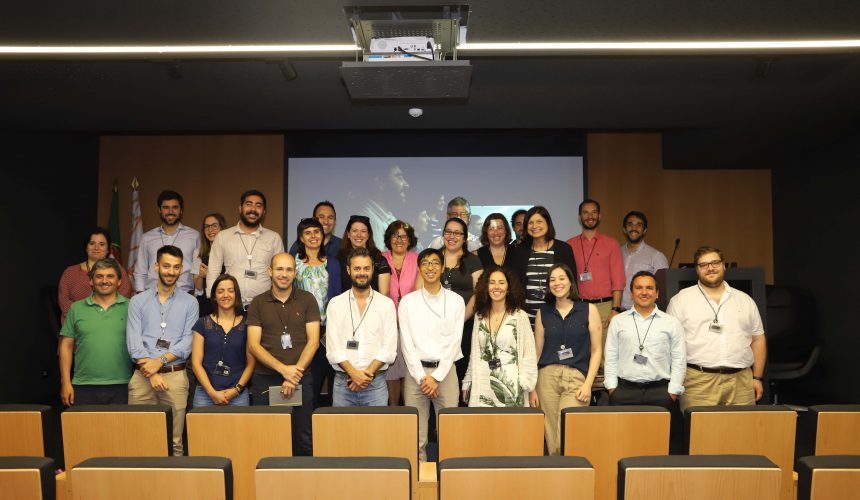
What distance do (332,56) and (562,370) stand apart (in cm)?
247

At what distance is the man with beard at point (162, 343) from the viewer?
3.99 meters

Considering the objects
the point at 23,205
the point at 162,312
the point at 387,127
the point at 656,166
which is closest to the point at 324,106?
the point at 387,127

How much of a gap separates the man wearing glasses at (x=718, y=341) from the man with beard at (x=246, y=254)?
279 cm

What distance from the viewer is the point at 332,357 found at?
13.3ft

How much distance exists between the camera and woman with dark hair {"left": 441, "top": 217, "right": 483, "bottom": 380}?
4562mm

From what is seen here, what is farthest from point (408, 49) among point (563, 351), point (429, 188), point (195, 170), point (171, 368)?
point (195, 170)

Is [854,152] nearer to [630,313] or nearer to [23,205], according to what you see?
[630,313]

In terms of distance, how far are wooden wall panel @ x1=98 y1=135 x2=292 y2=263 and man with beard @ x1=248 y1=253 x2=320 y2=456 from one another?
376 cm

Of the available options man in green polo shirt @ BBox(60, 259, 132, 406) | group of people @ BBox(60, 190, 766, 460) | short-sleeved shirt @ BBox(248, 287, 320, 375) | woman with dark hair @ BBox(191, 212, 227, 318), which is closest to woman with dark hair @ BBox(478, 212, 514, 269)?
group of people @ BBox(60, 190, 766, 460)

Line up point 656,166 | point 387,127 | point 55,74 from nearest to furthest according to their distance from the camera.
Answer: point 55,74, point 387,127, point 656,166

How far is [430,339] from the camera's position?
4094 millimetres

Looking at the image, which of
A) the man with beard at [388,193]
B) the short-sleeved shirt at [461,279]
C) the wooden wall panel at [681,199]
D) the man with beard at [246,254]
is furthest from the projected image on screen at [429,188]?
the short-sleeved shirt at [461,279]

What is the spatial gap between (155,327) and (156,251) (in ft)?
4.02

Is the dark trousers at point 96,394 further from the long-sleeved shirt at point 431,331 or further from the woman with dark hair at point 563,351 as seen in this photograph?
the woman with dark hair at point 563,351
